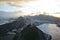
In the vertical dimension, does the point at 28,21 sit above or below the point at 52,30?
above

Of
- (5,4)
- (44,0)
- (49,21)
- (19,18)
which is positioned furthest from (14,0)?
(49,21)

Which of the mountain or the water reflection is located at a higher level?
the mountain

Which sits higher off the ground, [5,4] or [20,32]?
[5,4]

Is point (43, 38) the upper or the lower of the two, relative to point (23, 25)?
lower

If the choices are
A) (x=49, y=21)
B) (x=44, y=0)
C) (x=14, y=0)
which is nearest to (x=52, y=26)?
(x=49, y=21)

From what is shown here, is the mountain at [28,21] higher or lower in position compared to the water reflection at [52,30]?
higher

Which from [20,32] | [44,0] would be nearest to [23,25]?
[20,32]

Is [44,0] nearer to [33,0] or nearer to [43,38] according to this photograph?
[33,0]

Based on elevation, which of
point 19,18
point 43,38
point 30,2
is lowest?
point 43,38

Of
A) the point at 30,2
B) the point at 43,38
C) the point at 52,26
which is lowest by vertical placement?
the point at 43,38

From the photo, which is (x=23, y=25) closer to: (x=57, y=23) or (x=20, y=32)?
(x=20, y=32)
